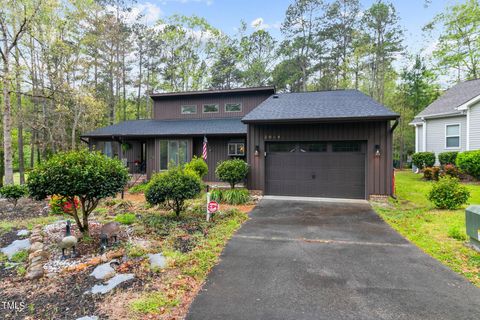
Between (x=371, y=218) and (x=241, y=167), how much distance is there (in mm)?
4592

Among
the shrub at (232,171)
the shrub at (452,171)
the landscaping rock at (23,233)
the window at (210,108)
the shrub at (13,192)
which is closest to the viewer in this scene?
the landscaping rock at (23,233)

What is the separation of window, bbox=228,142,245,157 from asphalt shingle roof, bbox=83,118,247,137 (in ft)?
2.68

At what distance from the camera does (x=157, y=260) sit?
12.5 feet

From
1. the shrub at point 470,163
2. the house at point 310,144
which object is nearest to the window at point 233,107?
the house at point 310,144

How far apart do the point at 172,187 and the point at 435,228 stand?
6.25 m

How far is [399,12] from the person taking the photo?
20.3 meters

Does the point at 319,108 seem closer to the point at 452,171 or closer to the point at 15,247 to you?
the point at 452,171

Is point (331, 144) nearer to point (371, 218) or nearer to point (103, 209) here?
point (371, 218)

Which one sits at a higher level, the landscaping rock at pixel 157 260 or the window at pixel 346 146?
the window at pixel 346 146

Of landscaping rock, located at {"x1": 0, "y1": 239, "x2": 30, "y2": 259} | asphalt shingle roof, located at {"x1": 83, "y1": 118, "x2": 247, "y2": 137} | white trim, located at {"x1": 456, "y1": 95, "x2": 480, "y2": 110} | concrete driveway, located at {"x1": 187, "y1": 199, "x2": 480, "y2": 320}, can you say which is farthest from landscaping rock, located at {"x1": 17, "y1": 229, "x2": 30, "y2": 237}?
white trim, located at {"x1": 456, "y1": 95, "x2": 480, "y2": 110}

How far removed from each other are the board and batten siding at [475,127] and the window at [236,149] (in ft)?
37.0

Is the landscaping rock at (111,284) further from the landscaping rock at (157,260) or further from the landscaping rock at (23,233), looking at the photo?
the landscaping rock at (23,233)

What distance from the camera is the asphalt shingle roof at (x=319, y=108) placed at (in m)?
8.45

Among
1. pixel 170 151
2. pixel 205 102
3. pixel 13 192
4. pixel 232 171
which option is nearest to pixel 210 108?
pixel 205 102
